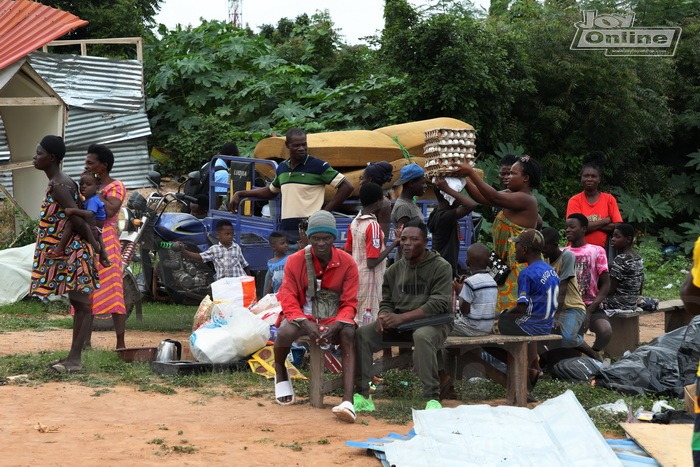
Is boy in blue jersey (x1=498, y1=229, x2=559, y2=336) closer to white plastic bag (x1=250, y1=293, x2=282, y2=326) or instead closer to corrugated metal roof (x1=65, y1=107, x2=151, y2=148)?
white plastic bag (x1=250, y1=293, x2=282, y2=326)

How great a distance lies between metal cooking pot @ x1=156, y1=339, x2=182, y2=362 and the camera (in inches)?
311

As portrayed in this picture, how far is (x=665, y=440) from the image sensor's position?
5.58 metres

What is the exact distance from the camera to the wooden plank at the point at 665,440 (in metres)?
5.28

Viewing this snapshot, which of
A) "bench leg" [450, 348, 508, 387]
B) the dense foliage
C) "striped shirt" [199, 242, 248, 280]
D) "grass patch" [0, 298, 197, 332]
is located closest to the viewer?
"bench leg" [450, 348, 508, 387]

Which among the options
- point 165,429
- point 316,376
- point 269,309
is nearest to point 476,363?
point 316,376

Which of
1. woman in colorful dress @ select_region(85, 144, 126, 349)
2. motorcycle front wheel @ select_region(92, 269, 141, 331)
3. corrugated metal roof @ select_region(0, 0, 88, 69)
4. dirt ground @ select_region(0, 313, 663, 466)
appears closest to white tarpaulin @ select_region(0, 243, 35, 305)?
motorcycle front wheel @ select_region(92, 269, 141, 331)

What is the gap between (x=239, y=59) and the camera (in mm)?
19484

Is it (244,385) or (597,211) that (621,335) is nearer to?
(597,211)

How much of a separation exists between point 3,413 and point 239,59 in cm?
1406

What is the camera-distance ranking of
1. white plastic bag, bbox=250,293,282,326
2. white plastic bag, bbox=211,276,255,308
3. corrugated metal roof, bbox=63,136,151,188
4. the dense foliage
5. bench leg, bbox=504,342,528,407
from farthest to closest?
corrugated metal roof, bbox=63,136,151,188 < the dense foliage < white plastic bag, bbox=211,276,255,308 < white plastic bag, bbox=250,293,282,326 < bench leg, bbox=504,342,528,407

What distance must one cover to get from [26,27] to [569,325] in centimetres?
1012

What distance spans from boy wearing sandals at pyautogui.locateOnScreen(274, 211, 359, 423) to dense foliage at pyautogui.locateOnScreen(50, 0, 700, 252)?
30.8 ft

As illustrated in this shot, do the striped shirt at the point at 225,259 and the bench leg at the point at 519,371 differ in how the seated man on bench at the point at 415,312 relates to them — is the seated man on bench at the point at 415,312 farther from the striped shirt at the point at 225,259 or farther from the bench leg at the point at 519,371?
the striped shirt at the point at 225,259

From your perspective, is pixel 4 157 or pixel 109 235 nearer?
pixel 109 235
